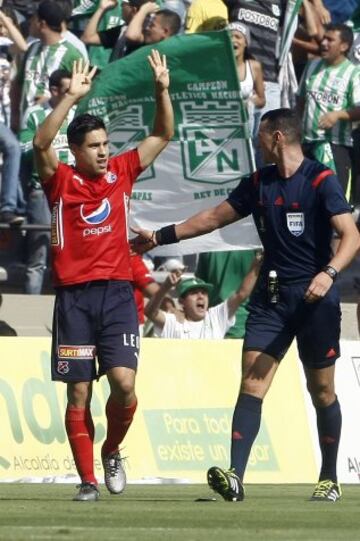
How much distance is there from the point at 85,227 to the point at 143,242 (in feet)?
1.82

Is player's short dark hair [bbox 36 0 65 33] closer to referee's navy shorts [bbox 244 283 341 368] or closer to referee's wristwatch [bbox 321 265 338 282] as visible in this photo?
referee's navy shorts [bbox 244 283 341 368]

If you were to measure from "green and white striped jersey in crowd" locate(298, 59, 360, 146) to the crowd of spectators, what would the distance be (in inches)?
0.4

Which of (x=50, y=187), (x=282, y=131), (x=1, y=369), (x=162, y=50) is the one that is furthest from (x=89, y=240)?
(x=162, y=50)

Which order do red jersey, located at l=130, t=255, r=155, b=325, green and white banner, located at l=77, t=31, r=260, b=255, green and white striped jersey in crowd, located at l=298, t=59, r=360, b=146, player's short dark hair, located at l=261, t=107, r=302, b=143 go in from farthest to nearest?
green and white striped jersey in crowd, located at l=298, t=59, r=360, b=146 < red jersey, located at l=130, t=255, r=155, b=325 < green and white banner, located at l=77, t=31, r=260, b=255 < player's short dark hair, located at l=261, t=107, r=302, b=143

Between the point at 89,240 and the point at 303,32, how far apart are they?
30.3 feet

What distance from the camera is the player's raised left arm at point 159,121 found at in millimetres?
10219

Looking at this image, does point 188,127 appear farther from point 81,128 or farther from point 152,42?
point 81,128

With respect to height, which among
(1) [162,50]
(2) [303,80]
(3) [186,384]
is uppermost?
(1) [162,50]

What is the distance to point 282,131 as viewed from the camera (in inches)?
395

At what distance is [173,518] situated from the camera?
27.2 ft

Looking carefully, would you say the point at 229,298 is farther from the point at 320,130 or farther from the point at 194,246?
the point at 320,130

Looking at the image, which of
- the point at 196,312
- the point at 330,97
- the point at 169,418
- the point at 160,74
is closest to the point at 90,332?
the point at 160,74

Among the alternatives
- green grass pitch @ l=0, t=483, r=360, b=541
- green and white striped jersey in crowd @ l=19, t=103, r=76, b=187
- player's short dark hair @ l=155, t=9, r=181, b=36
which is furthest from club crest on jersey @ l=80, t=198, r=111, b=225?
player's short dark hair @ l=155, t=9, r=181, b=36

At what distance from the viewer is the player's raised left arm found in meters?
10.2
